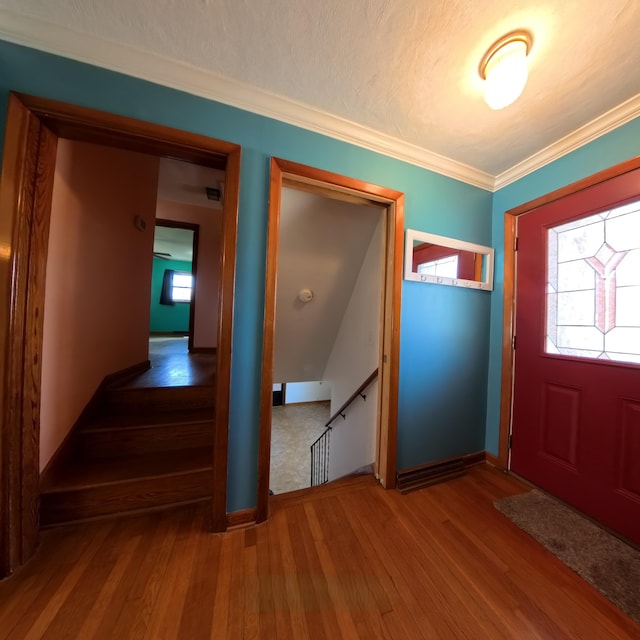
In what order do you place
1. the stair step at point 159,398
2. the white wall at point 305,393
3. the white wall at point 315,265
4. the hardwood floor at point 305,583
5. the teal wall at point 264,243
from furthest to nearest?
1. the white wall at point 305,393
2. the white wall at point 315,265
3. the stair step at point 159,398
4. the teal wall at point 264,243
5. the hardwood floor at point 305,583

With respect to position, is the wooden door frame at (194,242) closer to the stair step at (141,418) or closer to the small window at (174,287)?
the stair step at (141,418)

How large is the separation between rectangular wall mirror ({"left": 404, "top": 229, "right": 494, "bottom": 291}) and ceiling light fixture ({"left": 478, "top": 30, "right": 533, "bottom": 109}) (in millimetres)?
726

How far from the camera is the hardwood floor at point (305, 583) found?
0.82 metres

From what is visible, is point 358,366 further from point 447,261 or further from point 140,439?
point 140,439

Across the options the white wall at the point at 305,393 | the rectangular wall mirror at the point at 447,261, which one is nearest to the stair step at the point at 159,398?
the rectangular wall mirror at the point at 447,261

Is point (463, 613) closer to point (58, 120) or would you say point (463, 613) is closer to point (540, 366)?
point (540, 366)

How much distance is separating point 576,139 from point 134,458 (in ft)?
11.1

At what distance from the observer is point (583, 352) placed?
1407mm

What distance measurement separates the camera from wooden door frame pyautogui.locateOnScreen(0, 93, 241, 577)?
3.08ft

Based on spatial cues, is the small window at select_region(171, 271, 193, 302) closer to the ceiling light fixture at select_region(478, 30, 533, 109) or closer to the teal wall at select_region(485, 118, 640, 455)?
the teal wall at select_region(485, 118, 640, 455)

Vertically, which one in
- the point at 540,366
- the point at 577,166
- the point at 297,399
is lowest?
the point at 297,399

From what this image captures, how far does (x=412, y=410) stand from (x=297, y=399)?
15.6 feet

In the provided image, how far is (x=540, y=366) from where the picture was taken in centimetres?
158

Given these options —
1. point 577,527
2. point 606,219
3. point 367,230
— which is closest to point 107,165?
point 367,230
